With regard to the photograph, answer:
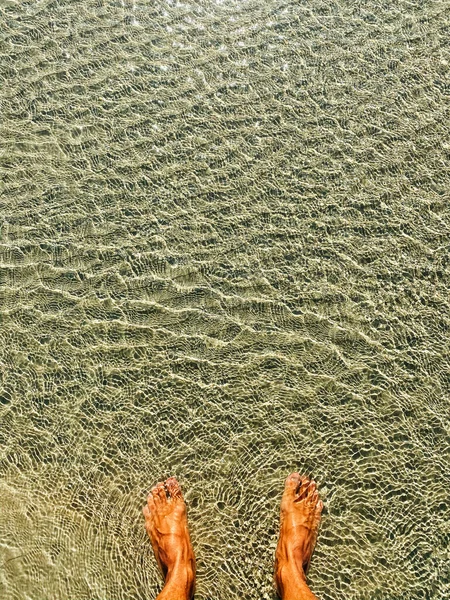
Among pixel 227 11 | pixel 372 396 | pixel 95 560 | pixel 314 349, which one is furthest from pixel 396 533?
pixel 227 11

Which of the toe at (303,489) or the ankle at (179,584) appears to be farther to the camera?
the toe at (303,489)

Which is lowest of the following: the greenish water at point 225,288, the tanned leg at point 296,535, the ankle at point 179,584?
the ankle at point 179,584

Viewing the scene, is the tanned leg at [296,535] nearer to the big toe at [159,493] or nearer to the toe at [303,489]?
the toe at [303,489]

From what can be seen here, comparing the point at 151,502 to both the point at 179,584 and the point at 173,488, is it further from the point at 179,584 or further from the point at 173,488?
the point at 179,584

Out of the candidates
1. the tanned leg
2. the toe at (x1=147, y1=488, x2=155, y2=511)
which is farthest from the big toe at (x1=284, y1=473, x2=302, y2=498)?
the toe at (x1=147, y1=488, x2=155, y2=511)

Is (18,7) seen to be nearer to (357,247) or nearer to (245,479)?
(357,247)

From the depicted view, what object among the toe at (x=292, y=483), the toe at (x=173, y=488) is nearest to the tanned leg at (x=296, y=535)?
the toe at (x=292, y=483)
